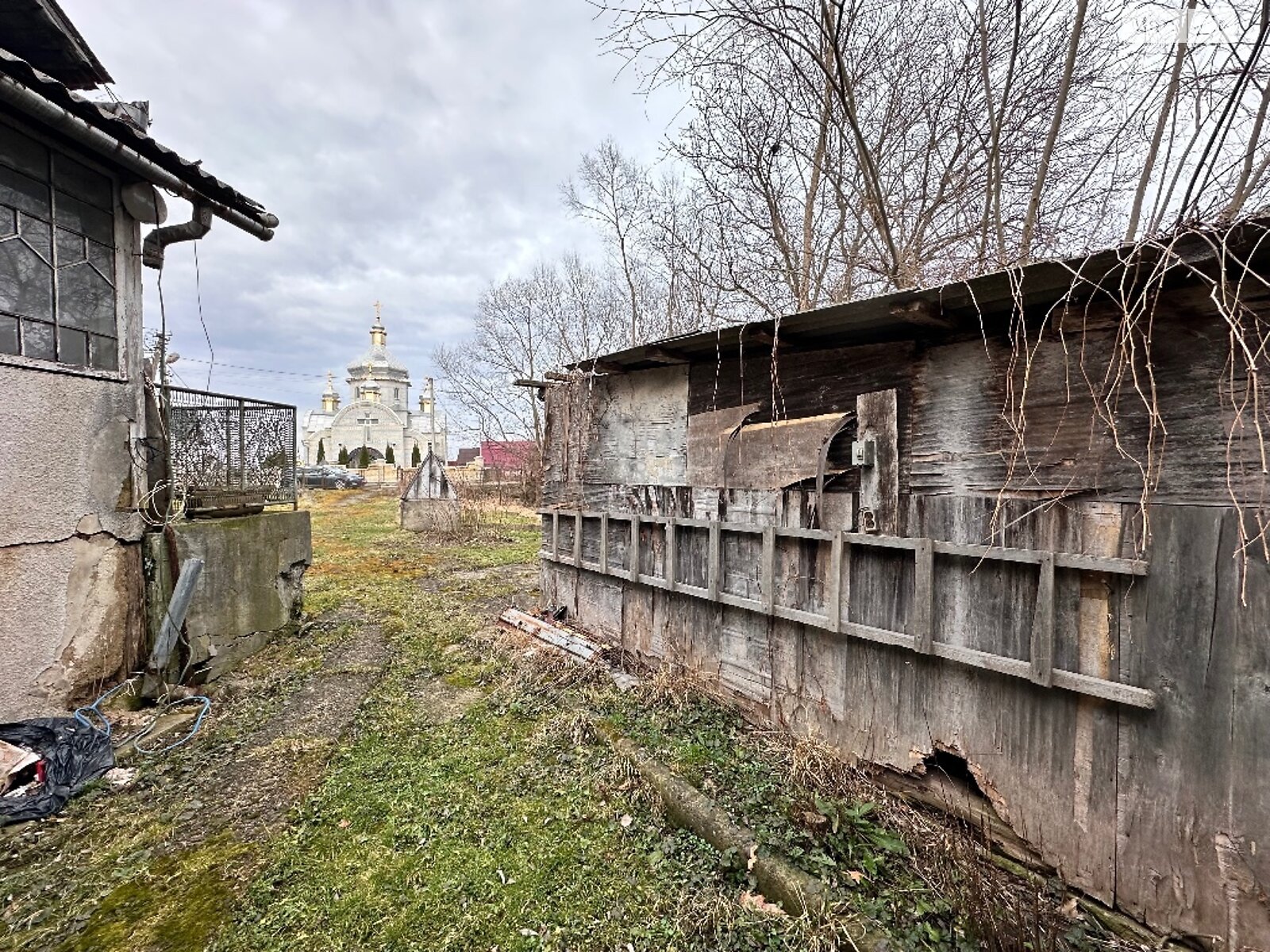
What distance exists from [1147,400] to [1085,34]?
4721 mm

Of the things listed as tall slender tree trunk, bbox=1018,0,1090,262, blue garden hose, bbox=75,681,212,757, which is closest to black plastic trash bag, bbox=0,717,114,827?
blue garden hose, bbox=75,681,212,757

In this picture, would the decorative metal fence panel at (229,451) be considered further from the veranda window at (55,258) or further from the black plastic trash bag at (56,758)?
the black plastic trash bag at (56,758)

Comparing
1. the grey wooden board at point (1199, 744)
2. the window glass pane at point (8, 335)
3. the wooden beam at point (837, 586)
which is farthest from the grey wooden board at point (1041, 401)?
the window glass pane at point (8, 335)

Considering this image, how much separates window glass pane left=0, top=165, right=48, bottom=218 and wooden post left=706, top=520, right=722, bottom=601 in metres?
5.58

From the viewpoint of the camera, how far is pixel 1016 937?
194 centimetres

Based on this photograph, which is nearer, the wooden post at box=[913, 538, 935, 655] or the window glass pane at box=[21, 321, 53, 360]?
the wooden post at box=[913, 538, 935, 655]

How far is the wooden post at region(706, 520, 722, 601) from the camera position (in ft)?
12.8

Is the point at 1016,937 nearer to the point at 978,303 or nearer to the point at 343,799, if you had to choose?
the point at 978,303

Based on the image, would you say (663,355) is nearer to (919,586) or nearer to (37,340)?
(919,586)

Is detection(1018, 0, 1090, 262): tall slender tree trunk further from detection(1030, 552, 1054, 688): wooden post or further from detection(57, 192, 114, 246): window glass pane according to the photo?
detection(57, 192, 114, 246): window glass pane

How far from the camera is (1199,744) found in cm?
197

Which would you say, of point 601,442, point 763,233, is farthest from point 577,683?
point 763,233

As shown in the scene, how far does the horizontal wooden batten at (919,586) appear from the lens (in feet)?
7.25

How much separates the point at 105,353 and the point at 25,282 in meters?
0.64
